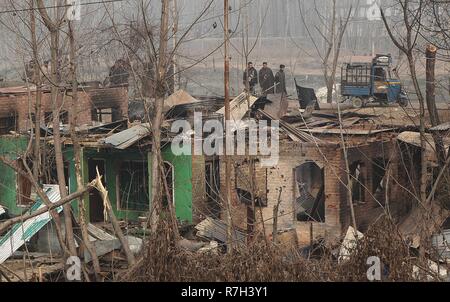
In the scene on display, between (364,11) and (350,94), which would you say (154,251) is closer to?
(350,94)

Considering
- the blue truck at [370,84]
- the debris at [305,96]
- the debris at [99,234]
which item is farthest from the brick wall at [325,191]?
the blue truck at [370,84]

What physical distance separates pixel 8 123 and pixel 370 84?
11.6 meters

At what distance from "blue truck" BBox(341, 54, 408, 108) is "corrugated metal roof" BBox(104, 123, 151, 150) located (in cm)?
976

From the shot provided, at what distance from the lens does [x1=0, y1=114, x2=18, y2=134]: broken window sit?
22828mm

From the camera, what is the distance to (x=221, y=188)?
712 inches

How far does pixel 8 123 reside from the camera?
910 inches

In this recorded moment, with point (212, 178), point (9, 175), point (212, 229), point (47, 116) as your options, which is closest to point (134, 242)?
point (212, 229)

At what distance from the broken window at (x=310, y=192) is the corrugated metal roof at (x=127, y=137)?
3506mm

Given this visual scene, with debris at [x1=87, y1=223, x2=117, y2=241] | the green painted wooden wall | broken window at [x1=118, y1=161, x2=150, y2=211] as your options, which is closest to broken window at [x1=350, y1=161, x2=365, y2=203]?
broken window at [x1=118, y1=161, x2=150, y2=211]

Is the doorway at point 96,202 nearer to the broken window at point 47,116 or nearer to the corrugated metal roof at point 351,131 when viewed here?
the broken window at point 47,116

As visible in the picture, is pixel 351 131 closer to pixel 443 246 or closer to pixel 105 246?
pixel 105 246

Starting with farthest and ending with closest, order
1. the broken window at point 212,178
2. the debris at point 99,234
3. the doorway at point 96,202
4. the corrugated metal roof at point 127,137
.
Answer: the doorway at point 96,202 → the broken window at point 212,178 → the corrugated metal roof at point 127,137 → the debris at point 99,234

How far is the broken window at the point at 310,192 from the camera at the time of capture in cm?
1812

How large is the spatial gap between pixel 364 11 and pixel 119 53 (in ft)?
75.4
